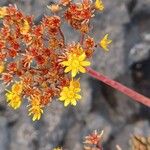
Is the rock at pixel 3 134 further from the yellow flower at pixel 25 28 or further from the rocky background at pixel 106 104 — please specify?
the yellow flower at pixel 25 28

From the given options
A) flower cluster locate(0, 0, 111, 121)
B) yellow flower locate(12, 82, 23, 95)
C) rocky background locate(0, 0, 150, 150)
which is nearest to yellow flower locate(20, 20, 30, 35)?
flower cluster locate(0, 0, 111, 121)

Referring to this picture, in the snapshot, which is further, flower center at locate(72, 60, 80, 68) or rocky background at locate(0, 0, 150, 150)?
rocky background at locate(0, 0, 150, 150)

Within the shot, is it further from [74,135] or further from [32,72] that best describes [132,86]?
[32,72]

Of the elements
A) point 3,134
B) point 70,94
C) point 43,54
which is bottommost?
point 3,134

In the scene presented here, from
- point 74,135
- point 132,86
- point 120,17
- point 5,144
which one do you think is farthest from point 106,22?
point 5,144

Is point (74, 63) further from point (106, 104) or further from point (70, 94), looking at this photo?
point (106, 104)

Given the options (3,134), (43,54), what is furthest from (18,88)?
(3,134)

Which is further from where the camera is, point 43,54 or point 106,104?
point 106,104

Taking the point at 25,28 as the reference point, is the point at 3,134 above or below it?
below

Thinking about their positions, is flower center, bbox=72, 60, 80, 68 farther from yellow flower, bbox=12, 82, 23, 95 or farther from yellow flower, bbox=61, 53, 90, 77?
yellow flower, bbox=12, 82, 23, 95
